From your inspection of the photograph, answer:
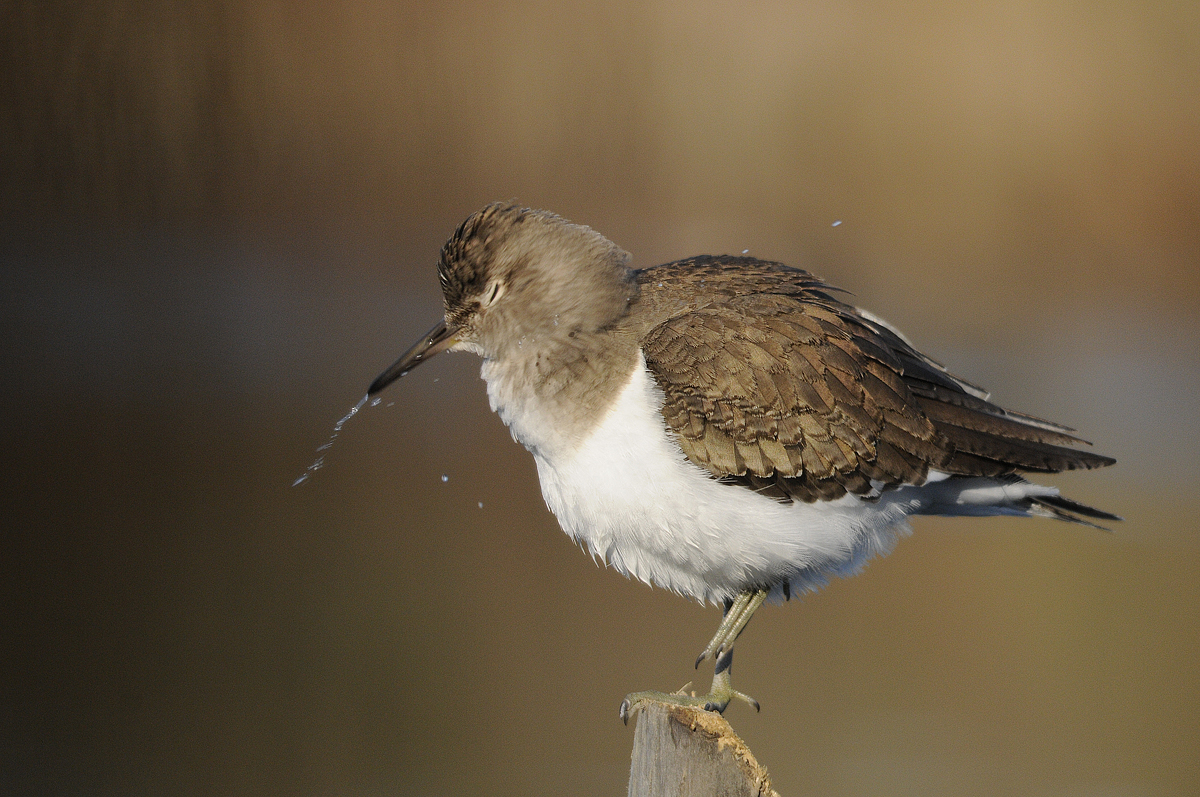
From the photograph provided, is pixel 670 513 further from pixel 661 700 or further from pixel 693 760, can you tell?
pixel 693 760

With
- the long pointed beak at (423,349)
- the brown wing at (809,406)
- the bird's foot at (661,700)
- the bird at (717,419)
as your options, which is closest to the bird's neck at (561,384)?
the bird at (717,419)

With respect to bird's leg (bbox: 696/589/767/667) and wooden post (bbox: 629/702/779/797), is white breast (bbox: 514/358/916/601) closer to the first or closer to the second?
bird's leg (bbox: 696/589/767/667)

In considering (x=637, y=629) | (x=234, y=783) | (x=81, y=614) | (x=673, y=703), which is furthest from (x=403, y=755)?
(x=673, y=703)

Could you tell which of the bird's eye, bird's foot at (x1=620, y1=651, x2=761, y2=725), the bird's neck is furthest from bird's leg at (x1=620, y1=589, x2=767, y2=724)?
the bird's eye

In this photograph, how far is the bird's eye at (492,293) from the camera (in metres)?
4.16

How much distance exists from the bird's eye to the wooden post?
70.9 inches

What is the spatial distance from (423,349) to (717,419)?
53.7 inches

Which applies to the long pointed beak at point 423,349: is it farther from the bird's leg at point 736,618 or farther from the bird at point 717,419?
the bird's leg at point 736,618

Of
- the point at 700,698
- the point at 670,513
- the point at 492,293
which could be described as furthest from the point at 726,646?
the point at 492,293

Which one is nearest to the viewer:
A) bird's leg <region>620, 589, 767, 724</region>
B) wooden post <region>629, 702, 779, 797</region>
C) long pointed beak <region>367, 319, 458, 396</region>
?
wooden post <region>629, 702, 779, 797</region>

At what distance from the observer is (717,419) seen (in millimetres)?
3771

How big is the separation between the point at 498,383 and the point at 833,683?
7.07m

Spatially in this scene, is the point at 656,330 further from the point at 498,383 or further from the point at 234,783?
the point at 234,783

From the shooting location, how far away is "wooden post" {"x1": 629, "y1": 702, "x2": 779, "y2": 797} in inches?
131
